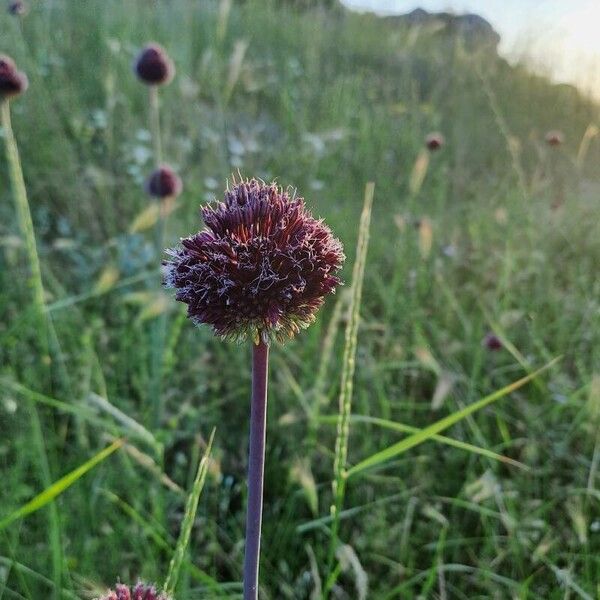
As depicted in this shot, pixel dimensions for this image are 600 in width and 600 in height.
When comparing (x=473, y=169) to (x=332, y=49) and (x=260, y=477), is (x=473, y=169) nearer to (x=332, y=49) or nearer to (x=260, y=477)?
(x=332, y=49)

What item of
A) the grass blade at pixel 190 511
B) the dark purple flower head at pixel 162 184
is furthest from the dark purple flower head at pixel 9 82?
the grass blade at pixel 190 511

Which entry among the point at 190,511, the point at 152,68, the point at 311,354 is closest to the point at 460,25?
the point at 152,68

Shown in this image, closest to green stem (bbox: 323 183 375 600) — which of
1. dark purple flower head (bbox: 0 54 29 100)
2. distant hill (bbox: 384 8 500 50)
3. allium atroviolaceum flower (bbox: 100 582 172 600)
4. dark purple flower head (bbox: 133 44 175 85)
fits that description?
allium atroviolaceum flower (bbox: 100 582 172 600)

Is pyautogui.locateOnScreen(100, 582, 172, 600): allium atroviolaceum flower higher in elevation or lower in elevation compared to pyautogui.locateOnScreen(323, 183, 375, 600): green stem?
lower

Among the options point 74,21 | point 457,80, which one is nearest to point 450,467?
point 457,80

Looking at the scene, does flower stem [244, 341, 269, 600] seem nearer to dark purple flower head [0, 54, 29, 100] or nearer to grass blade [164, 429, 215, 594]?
grass blade [164, 429, 215, 594]
